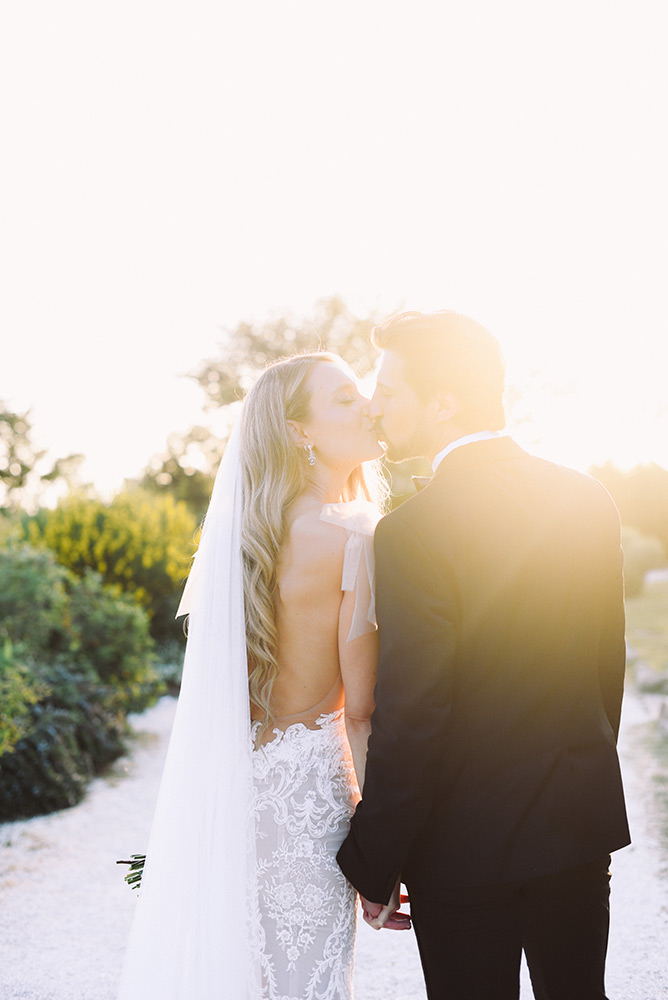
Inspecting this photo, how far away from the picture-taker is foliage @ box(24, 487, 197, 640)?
12.8 m

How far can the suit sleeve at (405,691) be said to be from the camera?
2.09 metres

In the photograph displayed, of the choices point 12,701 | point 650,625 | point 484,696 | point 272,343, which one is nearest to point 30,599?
point 12,701

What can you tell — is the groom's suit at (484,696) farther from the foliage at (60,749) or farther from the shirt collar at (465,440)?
the foliage at (60,749)

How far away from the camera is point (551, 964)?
2.25 metres

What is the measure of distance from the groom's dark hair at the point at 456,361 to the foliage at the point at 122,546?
10.5 meters

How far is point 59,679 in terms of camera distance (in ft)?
26.4

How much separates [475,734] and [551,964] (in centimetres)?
65

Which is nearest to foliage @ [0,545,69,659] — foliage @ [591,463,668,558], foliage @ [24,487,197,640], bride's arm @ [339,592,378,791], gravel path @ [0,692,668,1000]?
gravel path @ [0,692,668,1000]

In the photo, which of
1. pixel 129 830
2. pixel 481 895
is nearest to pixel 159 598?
pixel 129 830

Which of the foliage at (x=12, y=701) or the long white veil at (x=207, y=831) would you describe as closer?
the long white veil at (x=207, y=831)

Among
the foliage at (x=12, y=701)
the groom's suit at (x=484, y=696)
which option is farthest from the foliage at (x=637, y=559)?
the groom's suit at (x=484, y=696)

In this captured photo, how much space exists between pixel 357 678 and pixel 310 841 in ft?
1.56

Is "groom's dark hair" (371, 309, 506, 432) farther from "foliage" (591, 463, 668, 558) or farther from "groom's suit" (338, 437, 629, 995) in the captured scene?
"foliage" (591, 463, 668, 558)

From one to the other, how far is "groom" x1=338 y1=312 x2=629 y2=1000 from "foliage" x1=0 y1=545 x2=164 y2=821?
14.2ft
